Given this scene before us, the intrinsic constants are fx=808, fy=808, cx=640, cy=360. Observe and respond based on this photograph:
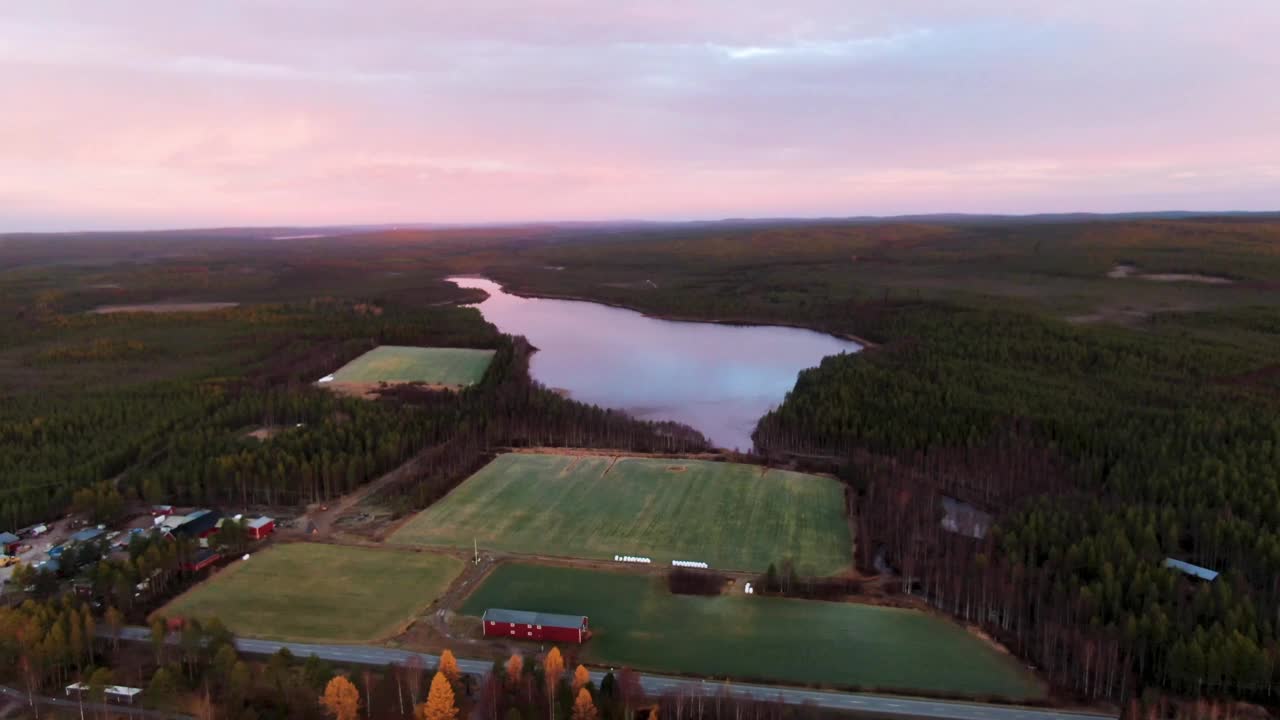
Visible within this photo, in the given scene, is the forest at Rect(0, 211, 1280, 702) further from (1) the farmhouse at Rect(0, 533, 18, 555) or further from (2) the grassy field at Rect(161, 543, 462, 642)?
(2) the grassy field at Rect(161, 543, 462, 642)

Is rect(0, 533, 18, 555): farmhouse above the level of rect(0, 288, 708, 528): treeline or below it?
below

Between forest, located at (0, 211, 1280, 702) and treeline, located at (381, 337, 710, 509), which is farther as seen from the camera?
treeline, located at (381, 337, 710, 509)

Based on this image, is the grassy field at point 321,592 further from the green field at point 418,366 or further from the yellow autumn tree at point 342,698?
the green field at point 418,366

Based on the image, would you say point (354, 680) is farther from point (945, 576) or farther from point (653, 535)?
point (945, 576)

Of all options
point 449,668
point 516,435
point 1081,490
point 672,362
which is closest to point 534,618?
point 449,668

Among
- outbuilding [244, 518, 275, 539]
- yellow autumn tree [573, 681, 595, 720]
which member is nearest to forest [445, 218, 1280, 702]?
yellow autumn tree [573, 681, 595, 720]

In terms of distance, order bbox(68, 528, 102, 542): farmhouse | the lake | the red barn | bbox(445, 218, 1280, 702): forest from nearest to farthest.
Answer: bbox(445, 218, 1280, 702): forest, the red barn, bbox(68, 528, 102, 542): farmhouse, the lake

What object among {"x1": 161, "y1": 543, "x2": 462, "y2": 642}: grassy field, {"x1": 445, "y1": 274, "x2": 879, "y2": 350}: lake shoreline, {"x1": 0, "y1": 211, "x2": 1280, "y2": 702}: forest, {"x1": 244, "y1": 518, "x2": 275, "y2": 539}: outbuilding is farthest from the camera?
{"x1": 445, "y1": 274, "x2": 879, "y2": 350}: lake shoreline
